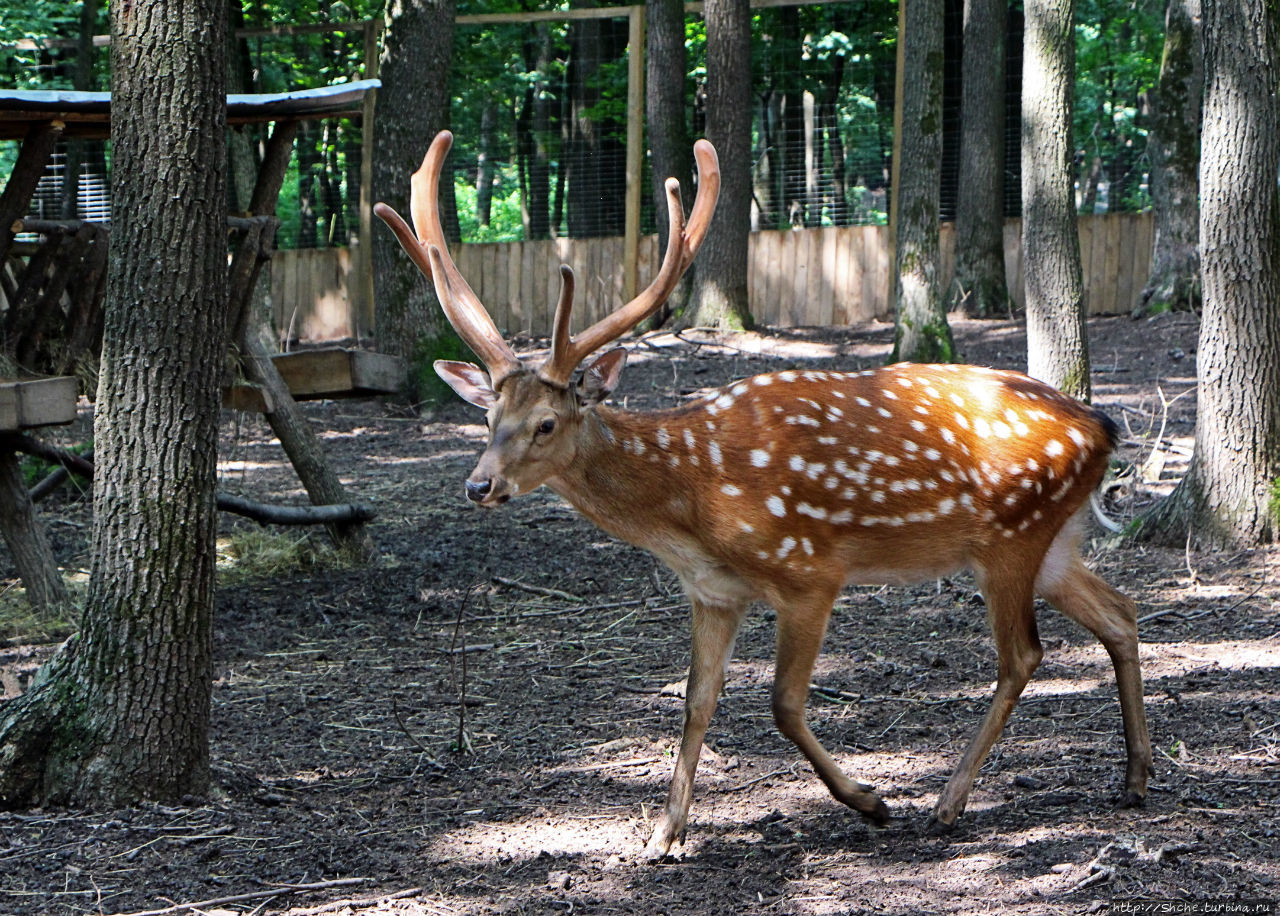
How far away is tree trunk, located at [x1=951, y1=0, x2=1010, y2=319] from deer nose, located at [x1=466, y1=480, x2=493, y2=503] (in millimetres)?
11862

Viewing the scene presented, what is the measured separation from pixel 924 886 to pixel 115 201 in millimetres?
3004

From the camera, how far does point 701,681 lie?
13.6ft

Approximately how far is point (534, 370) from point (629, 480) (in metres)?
0.46

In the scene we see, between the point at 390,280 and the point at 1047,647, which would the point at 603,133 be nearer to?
the point at 390,280

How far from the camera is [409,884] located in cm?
360

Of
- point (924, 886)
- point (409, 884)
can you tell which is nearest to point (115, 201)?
point (409, 884)

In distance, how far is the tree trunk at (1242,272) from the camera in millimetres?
6379

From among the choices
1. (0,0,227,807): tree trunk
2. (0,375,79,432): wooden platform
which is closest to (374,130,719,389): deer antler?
(0,0,227,807): tree trunk

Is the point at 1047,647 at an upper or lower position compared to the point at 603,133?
lower

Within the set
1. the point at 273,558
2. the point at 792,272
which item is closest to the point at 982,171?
the point at 792,272

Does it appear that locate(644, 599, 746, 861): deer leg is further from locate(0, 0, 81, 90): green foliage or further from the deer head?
locate(0, 0, 81, 90): green foliage

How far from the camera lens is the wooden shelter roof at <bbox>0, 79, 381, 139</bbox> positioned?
5684 mm

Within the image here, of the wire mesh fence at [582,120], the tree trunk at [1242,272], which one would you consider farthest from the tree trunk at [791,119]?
the tree trunk at [1242,272]

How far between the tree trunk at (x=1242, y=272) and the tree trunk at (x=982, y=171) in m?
8.49
